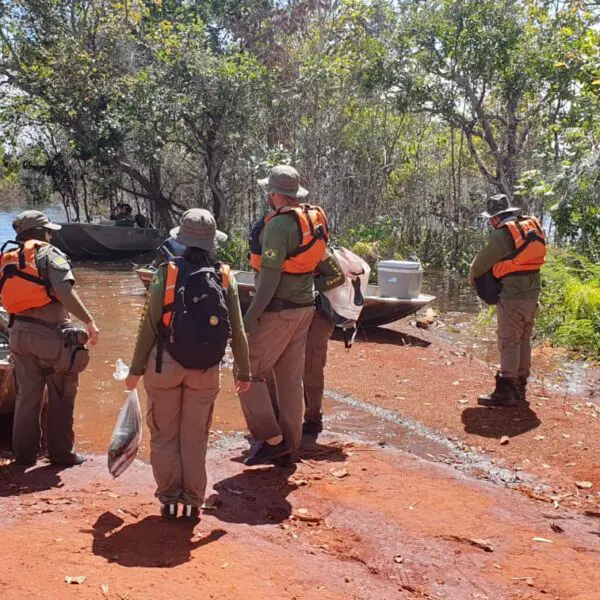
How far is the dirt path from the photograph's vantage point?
3.37m

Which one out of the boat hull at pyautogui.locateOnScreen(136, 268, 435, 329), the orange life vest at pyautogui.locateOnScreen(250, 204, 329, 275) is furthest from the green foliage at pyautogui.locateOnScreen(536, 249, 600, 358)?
the orange life vest at pyautogui.locateOnScreen(250, 204, 329, 275)

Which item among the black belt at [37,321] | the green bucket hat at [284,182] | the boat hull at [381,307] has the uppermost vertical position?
the green bucket hat at [284,182]

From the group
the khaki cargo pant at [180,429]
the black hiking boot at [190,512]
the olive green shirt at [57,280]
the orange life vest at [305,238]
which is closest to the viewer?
the khaki cargo pant at [180,429]

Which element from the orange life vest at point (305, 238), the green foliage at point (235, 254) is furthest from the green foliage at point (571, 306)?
the green foliage at point (235, 254)

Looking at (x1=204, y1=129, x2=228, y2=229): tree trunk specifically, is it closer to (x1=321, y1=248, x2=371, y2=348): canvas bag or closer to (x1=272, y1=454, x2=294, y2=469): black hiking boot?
(x1=321, y1=248, x2=371, y2=348): canvas bag

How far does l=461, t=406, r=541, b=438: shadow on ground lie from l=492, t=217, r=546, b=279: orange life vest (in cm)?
124

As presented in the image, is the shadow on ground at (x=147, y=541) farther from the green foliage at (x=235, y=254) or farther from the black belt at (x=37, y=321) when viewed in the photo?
the green foliage at (x=235, y=254)

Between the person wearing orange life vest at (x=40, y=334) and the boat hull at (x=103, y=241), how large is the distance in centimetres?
1509

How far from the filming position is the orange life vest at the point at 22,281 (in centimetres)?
485

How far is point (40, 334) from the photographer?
4.92 m

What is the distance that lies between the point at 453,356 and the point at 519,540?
525cm

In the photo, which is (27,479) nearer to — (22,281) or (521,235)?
(22,281)

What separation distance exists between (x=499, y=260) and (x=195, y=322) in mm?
3700

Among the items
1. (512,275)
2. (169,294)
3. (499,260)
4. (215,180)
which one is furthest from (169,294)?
(215,180)
